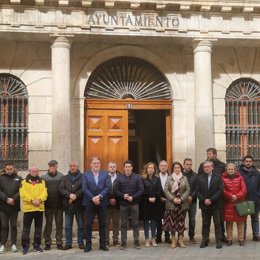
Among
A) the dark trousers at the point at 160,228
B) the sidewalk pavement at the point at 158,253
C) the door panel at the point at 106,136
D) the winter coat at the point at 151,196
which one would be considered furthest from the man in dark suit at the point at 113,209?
the door panel at the point at 106,136

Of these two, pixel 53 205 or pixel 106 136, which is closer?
pixel 53 205

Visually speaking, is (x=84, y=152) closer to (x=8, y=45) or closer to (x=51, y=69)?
(x=51, y=69)

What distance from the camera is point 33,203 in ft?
31.1

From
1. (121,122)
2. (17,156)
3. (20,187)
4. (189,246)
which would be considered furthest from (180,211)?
(17,156)

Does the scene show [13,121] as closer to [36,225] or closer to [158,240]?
[36,225]

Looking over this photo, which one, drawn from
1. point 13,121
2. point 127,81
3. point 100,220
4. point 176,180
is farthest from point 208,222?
point 13,121

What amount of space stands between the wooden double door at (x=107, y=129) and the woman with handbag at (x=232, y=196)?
12.1 feet

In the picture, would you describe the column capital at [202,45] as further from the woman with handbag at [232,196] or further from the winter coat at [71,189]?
the winter coat at [71,189]

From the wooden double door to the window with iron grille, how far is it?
1541 millimetres

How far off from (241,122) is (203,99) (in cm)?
181

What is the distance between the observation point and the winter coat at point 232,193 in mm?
9797

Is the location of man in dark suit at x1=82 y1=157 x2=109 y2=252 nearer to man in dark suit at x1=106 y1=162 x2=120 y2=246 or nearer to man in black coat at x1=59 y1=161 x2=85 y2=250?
man in black coat at x1=59 y1=161 x2=85 y2=250

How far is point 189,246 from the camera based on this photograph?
32.4 ft

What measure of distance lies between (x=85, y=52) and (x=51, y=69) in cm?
101
